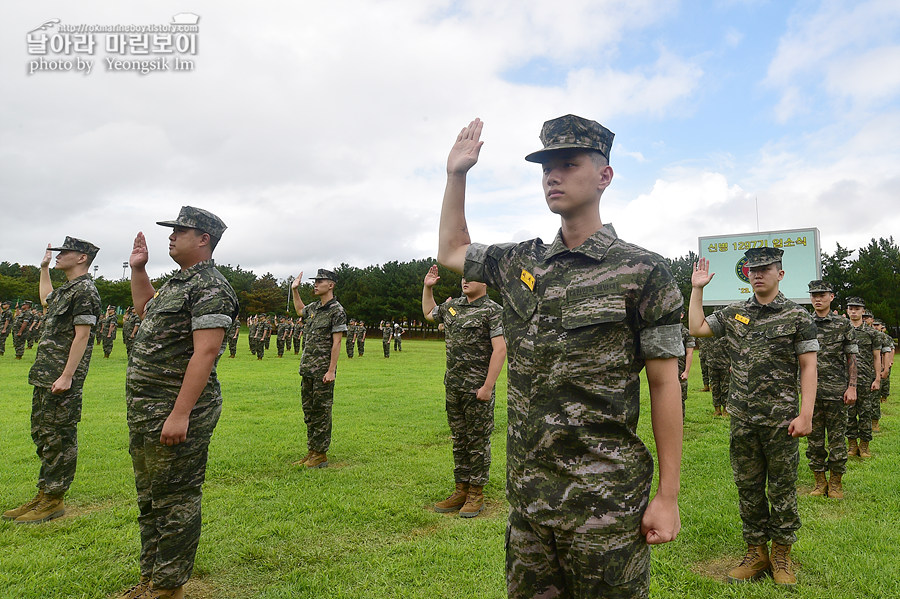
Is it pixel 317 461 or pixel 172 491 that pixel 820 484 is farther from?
pixel 172 491

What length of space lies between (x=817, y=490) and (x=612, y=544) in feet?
18.2

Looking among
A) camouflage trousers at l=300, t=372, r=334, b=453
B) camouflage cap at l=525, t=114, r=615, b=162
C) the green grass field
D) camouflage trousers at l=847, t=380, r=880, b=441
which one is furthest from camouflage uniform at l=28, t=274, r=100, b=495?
camouflage trousers at l=847, t=380, r=880, b=441

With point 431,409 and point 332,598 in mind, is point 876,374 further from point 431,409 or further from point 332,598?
point 332,598

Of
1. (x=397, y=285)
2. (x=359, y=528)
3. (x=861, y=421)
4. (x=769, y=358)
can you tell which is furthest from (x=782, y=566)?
(x=397, y=285)

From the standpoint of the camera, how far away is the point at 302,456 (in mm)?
7199

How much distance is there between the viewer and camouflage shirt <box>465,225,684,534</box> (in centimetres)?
176

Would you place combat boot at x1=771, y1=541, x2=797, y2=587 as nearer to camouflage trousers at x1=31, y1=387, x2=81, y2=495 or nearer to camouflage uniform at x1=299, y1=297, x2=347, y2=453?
camouflage uniform at x1=299, y1=297, x2=347, y2=453

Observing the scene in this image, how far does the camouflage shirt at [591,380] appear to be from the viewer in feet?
5.76

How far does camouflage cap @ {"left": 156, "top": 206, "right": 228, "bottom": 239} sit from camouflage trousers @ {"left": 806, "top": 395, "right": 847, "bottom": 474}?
21.4ft

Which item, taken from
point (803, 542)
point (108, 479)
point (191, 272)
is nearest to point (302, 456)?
point (108, 479)

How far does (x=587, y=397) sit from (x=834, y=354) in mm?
6467

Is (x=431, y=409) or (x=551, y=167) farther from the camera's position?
(x=431, y=409)

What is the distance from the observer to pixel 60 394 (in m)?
4.77

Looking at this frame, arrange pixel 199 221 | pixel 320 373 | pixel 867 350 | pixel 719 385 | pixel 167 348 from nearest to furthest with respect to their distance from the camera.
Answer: pixel 167 348, pixel 199 221, pixel 320 373, pixel 867 350, pixel 719 385
